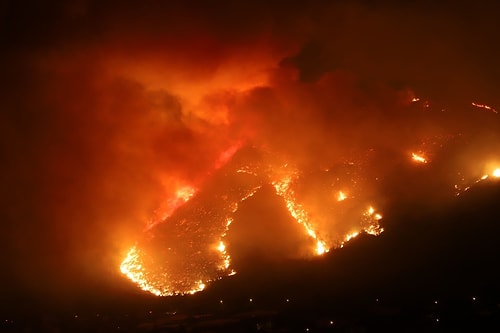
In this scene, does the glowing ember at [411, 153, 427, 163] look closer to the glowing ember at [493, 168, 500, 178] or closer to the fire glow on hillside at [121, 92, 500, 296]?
the fire glow on hillside at [121, 92, 500, 296]

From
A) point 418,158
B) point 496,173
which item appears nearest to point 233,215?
point 418,158

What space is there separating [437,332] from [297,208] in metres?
5.70

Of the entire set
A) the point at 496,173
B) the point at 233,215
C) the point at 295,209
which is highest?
the point at 233,215

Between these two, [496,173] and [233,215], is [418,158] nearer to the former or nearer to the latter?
[496,173]

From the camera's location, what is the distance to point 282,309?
579 inches

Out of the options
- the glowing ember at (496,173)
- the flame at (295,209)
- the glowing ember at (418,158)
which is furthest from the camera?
the glowing ember at (418,158)

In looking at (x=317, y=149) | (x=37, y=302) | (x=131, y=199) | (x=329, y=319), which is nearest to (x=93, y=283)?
(x=37, y=302)

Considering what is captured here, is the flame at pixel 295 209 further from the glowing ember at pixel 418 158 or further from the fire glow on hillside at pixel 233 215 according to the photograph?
the glowing ember at pixel 418 158

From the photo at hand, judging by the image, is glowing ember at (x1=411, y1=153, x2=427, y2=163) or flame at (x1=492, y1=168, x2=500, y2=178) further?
glowing ember at (x1=411, y1=153, x2=427, y2=163)

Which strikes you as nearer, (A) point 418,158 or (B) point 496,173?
(B) point 496,173

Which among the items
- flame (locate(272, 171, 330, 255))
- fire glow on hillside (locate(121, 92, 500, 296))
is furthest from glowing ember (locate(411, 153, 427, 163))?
flame (locate(272, 171, 330, 255))

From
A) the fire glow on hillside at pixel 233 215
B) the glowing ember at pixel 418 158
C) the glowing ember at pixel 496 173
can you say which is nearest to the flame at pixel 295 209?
the fire glow on hillside at pixel 233 215

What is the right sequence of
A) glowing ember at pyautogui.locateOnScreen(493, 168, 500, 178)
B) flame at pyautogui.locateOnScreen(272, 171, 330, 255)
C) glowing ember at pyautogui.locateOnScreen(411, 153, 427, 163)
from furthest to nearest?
glowing ember at pyautogui.locateOnScreen(411, 153, 427, 163) < glowing ember at pyautogui.locateOnScreen(493, 168, 500, 178) < flame at pyautogui.locateOnScreen(272, 171, 330, 255)

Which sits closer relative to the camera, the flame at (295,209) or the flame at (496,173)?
the flame at (295,209)
